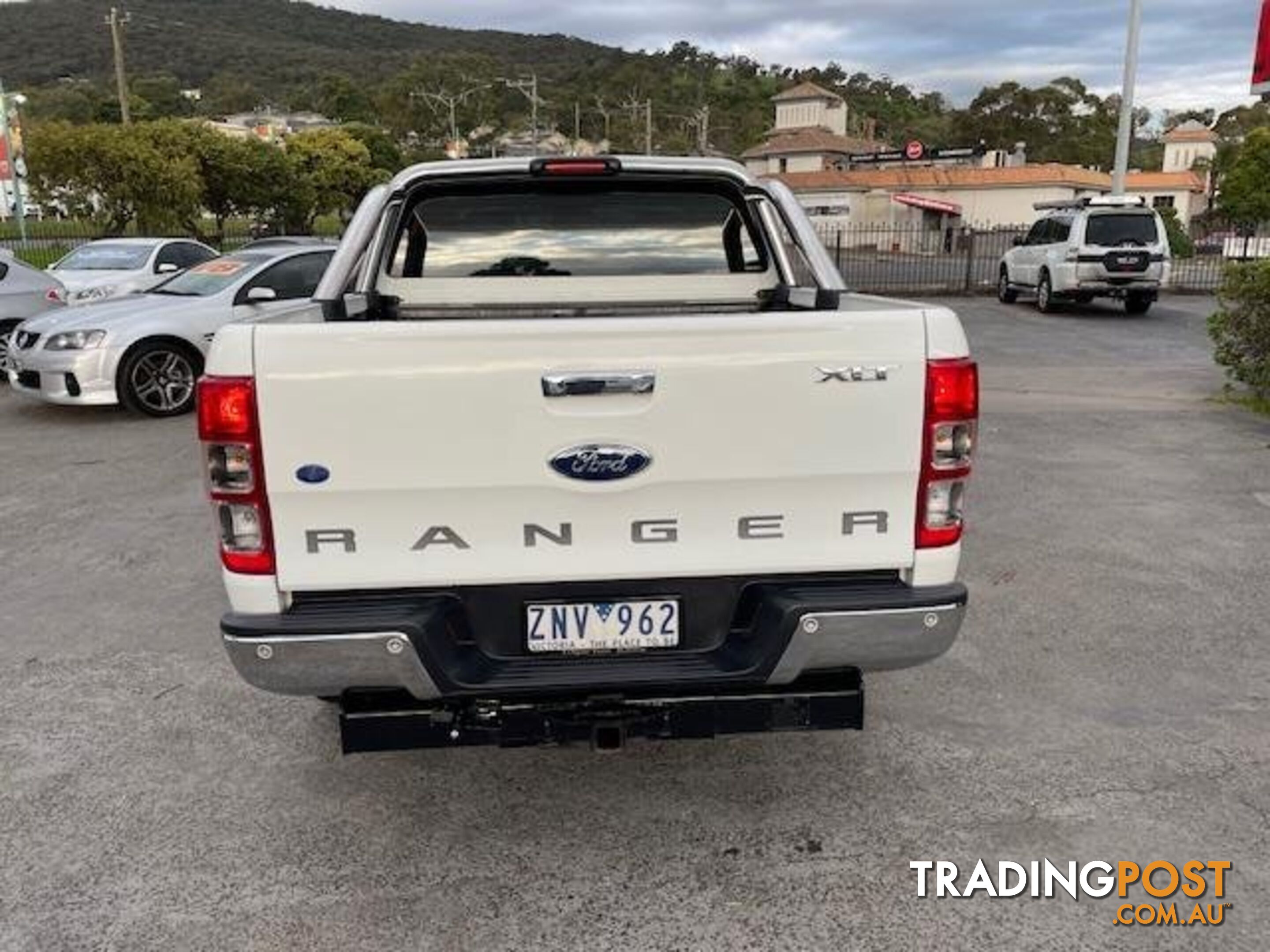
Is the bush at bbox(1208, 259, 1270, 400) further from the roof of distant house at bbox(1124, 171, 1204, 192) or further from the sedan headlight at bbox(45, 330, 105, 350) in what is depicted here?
the roof of distant house at bbox(1124, 171, 1204, 192)

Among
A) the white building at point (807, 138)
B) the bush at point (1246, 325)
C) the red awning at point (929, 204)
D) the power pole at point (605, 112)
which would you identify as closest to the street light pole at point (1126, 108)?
the bush at point (1246, 325)

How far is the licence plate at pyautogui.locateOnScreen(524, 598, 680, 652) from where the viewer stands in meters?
2.79

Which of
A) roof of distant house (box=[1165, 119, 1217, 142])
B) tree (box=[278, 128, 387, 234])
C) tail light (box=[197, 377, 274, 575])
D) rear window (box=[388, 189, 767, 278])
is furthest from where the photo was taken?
roof of distant house (box=[1165, 119, 1217, 142])

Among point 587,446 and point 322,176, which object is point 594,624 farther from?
point 322,176

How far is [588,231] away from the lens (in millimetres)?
4293

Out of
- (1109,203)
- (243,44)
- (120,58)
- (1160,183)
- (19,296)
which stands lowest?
(19,296)

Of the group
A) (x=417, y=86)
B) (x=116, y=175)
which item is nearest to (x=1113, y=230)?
(x=116, y=175)

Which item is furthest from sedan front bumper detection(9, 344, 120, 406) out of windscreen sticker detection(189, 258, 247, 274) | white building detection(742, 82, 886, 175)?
white building detection(742, 82, 886, 175)

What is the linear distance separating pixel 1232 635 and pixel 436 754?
346 centimetres

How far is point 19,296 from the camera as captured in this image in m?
11.4

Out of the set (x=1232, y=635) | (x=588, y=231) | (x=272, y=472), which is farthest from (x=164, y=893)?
(x=1232, y=635)

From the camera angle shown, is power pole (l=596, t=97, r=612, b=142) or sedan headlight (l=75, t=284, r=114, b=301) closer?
sedan headlight (l=75, t=284, r=114, b=301)

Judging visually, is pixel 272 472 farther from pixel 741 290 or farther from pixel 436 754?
pixel 741 290

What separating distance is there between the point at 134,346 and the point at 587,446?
7.97 m
